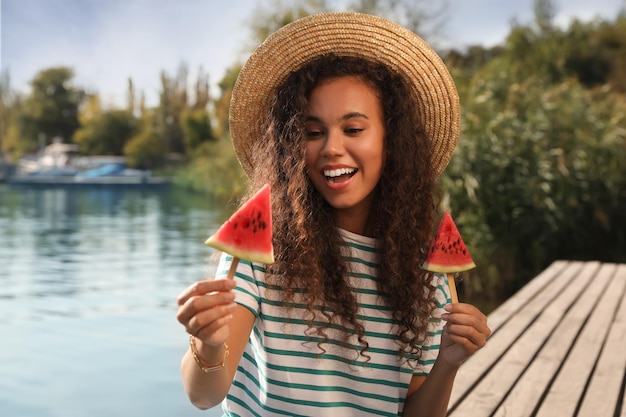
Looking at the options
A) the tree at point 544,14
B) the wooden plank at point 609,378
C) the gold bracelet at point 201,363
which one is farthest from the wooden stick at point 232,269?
the tree at point 544,14

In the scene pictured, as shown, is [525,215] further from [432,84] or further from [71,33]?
[71,33]

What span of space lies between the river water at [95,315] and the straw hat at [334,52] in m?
0.44

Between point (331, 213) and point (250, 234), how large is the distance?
1.56ft

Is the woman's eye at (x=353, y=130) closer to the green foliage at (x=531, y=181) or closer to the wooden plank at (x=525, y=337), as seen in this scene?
the wooden plank at (x=525, y=337)

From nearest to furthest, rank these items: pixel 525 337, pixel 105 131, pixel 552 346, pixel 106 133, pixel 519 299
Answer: pixel 552 346, pixel 525 337, pixel 519 299, pixel 106 133, pixel 105 131

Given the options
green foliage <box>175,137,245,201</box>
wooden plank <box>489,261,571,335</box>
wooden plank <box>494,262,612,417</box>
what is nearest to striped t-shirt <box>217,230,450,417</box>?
→ wooden plank <box>494,262,612,417</box>

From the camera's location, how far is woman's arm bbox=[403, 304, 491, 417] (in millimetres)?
1685

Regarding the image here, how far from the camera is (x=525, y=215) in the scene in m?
8.00

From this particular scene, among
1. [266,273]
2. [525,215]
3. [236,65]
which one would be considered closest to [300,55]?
[266,273]

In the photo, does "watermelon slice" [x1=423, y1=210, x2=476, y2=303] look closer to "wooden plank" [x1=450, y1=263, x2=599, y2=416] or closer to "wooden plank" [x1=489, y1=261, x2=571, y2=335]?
"wooden plank" [x1=450, y1=263, x2=599, y2=416]

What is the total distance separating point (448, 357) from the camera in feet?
5.95

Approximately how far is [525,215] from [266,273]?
261 inches

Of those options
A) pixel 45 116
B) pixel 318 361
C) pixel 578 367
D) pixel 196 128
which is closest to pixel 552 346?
pixel 578 367

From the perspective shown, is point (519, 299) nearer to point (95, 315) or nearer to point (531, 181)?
point (531, 181)
